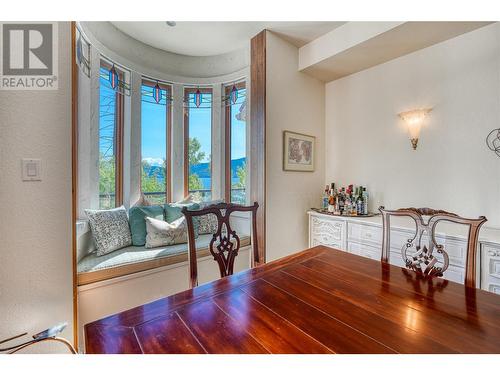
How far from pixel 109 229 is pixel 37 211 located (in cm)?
84

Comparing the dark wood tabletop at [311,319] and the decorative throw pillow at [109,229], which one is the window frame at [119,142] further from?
the dark wood tabletop at [311,319]

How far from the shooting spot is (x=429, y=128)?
2.26 metres

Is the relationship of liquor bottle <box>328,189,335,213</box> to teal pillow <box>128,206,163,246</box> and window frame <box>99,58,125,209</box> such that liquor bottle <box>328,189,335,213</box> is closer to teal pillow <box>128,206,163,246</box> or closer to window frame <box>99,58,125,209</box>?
teal pillow <box>128,206,163,246</box>

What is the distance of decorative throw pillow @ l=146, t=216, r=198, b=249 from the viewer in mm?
2205

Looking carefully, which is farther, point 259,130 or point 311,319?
point 259,130

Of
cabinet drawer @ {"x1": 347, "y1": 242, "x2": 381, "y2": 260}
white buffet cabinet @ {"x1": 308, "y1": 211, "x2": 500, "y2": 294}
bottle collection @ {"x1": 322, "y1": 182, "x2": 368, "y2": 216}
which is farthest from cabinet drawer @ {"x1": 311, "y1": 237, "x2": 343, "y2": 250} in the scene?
bottle collection @ {"x1": 322, "y1": 182, "x2": 368, "y2": 216}

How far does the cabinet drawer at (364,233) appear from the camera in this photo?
211cm

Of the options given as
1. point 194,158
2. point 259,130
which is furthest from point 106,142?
point 259,130

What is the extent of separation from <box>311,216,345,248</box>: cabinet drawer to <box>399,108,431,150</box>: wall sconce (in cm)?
109

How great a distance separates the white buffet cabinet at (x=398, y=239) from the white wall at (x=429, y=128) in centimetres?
38

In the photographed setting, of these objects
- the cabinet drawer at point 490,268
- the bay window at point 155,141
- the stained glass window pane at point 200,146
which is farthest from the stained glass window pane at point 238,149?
the cabinet drawer at point 490,268

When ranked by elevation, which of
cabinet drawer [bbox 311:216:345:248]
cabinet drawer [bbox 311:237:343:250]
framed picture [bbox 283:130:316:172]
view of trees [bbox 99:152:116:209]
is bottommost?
cabinet drawer [bbox 311:237:343:250]

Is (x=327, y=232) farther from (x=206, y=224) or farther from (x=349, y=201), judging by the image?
(x=206, y=224)

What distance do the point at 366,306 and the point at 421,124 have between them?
219cm
